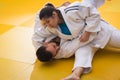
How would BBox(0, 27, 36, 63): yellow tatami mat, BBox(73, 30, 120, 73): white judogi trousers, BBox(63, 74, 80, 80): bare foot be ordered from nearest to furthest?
BBox(63, 74, 80, 80): bare foot, BBox(73, 30, 120, 73): white judogi trousers, BBox(0, 27, 36, 63): yellow tatami mat

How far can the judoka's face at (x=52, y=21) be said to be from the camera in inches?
91.0

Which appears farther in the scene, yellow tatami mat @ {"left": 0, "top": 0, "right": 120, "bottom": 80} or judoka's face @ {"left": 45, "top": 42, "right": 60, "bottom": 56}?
judoka's face @ {"left": 45, "top": 42, "right": 60, "bottom": 56}

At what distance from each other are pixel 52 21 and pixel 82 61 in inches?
19.5

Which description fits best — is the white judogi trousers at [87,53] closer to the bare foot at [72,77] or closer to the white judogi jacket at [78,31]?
the white judogi jacket at [78,31]

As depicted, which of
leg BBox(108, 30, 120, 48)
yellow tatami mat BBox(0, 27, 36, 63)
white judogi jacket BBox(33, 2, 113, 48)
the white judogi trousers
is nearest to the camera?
the white judogi trousers

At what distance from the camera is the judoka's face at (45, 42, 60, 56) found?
7.70ft

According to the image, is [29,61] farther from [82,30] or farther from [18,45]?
[82,30]

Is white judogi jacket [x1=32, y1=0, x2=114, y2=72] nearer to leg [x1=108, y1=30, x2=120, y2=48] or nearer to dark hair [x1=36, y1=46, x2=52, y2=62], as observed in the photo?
leg [x1=108, y1=30, x2=120, y2=48]

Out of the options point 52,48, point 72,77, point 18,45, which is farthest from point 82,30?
point 18,45

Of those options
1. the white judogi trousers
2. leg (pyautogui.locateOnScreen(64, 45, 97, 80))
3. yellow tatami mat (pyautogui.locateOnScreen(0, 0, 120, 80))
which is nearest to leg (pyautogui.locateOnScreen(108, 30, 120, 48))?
the white judogi trousers

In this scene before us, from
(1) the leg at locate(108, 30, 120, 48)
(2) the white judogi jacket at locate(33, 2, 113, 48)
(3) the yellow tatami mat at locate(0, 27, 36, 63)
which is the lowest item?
(1) the leg at locate(108, 30, 120, 48)

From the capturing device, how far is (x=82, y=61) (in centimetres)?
222

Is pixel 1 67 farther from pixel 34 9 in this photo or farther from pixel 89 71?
pixel 34 9

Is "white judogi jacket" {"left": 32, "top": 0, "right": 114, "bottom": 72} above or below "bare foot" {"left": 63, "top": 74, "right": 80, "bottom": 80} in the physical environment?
above
